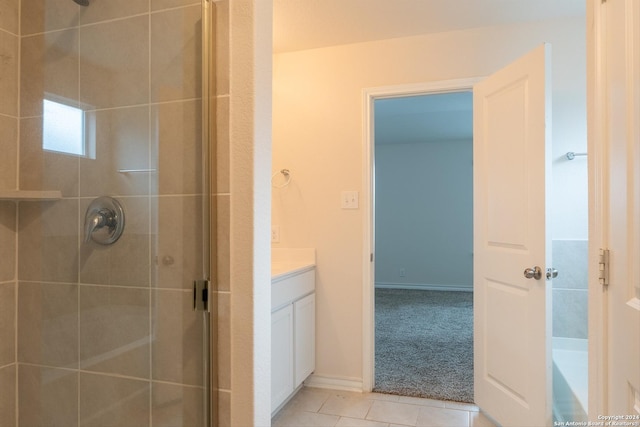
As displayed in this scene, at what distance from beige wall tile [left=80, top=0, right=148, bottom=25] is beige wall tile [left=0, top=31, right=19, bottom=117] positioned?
281 mm

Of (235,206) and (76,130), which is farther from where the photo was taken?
(76,130)

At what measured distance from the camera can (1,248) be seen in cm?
121

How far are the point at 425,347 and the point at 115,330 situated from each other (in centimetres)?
290

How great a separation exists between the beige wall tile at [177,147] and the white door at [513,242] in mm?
1621

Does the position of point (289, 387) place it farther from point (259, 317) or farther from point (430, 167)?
point (430, 167)

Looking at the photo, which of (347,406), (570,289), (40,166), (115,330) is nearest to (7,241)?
(40,166)

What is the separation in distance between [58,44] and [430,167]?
5.68 m

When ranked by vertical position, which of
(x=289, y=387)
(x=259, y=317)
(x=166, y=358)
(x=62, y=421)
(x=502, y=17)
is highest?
(x=502, y=17)

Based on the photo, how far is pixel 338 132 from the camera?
2.66 meters

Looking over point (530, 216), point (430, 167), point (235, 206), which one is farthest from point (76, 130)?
point (430, 167)

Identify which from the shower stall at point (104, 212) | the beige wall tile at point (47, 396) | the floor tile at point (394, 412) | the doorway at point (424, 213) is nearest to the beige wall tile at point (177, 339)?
the shower stall at point (104, 212)

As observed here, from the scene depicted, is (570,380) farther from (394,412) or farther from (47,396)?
(47,396)

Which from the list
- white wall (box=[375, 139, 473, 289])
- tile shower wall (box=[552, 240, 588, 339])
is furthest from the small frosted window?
white wall (box=[375, 139, 473, 289])

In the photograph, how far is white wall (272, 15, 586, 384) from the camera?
2.44 m
